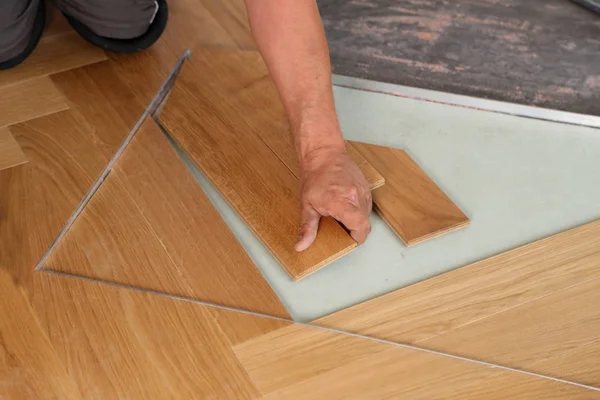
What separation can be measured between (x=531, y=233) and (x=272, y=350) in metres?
0.65

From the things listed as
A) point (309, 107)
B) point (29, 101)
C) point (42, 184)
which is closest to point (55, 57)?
point (29, 101)

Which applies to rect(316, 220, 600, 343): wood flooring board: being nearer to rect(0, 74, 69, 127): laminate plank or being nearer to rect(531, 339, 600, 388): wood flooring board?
rect(531, 339, 600, 388): wood flooring board

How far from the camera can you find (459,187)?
1709mm

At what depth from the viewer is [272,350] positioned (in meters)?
1.38

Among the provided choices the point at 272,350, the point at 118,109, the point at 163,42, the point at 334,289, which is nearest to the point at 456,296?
the point at 334,289

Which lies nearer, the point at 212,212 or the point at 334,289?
the point at 334,289

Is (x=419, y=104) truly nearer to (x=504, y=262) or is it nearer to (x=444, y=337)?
(x=504, y=262)

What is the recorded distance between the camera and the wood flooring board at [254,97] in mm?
1726

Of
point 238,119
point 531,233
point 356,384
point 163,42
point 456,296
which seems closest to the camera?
point 356,384

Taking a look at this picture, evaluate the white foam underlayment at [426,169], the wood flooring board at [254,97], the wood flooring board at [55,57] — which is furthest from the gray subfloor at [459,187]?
the wood flooring board at [55,57]

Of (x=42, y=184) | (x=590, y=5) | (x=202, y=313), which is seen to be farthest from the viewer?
(x=590, y=5)

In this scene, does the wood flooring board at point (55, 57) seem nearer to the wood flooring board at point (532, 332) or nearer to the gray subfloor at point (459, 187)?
the gray subfloor at point (459, 187)

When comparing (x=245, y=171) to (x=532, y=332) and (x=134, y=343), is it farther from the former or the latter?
(x=532, y=332)

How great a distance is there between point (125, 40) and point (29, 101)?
12.5 inches
